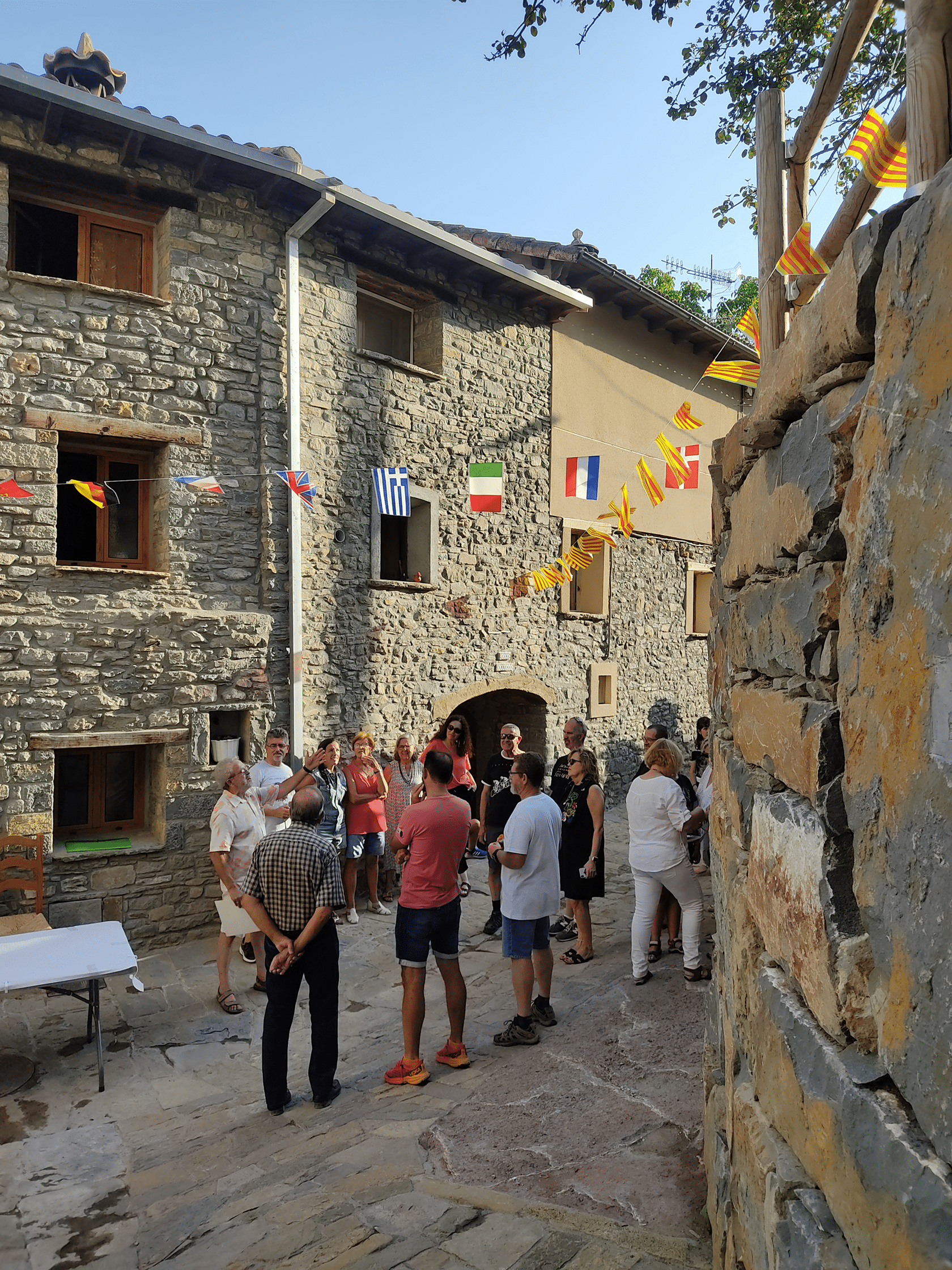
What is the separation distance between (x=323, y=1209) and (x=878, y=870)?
2.69m

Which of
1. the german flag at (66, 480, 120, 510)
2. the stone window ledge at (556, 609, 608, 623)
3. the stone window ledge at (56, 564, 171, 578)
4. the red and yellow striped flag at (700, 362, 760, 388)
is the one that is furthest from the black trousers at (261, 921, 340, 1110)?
the stone window ledge at (556, 609, 608, 623)

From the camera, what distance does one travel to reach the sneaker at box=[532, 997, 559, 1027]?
16.1 feet

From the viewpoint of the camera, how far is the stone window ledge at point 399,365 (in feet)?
29.6

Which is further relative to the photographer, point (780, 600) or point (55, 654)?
point (55, 654)

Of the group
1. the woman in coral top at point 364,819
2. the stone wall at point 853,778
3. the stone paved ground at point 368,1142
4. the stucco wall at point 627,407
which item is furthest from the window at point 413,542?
the stone wall at point 853,778

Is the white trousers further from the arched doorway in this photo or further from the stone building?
the arched doorway

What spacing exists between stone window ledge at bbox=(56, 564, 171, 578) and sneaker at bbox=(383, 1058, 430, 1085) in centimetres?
458

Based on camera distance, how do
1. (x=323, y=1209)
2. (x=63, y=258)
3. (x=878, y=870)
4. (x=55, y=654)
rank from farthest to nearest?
(x=63, y=258) → (x=55, y=654) → (x=323, y=1209) → (x=878, y=870)

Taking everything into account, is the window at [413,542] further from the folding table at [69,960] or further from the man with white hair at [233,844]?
the folding table at [69,960]

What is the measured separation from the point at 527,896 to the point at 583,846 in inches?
44.6

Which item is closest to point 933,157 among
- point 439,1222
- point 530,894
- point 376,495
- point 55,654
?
point 439,1222

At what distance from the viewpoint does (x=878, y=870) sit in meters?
1.23

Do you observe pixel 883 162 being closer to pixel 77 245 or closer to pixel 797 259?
pixel 797 259

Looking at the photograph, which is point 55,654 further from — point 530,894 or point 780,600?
point 780,600
